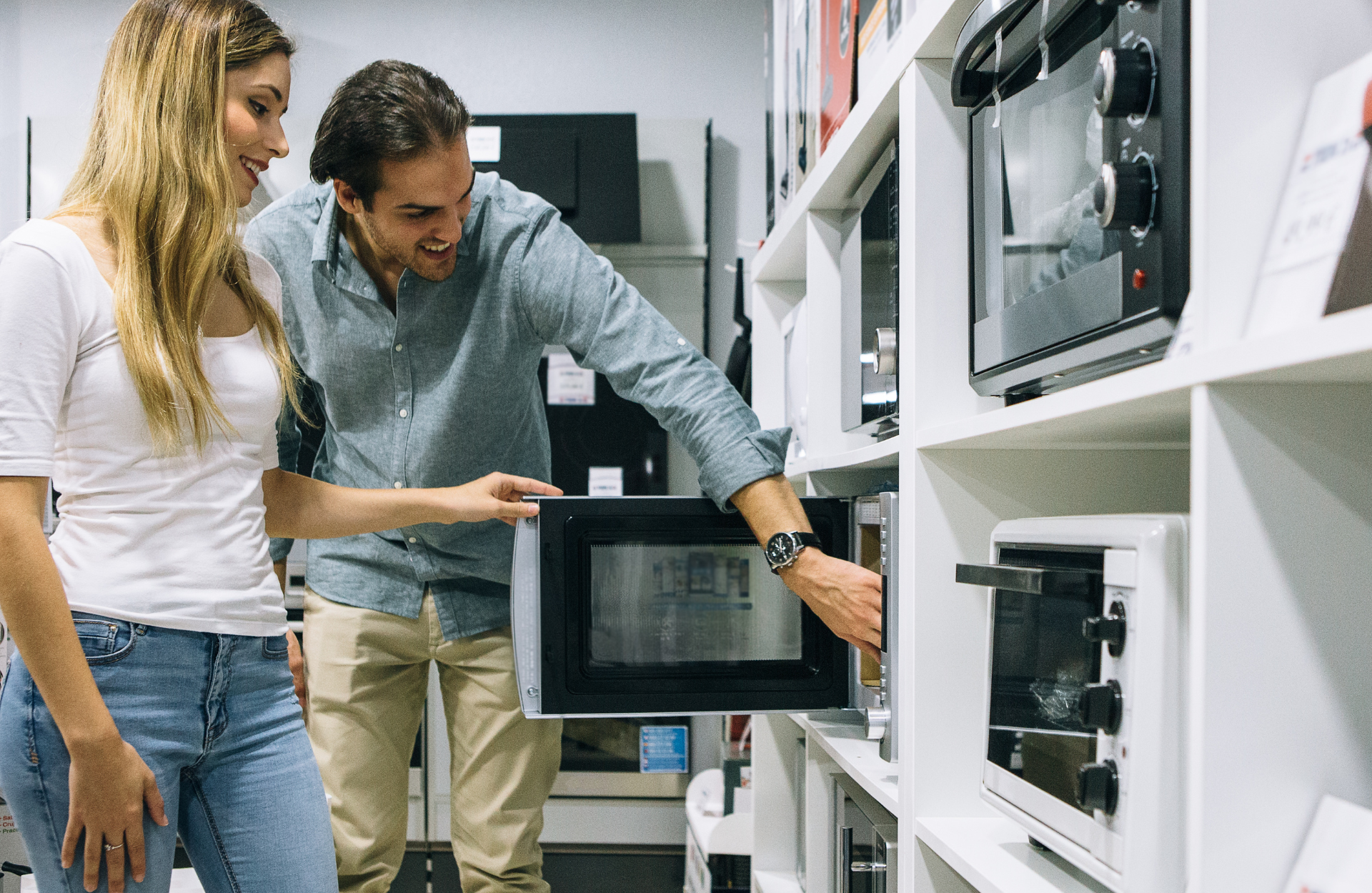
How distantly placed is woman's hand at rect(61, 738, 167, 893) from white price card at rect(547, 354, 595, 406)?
Answer: 184 cm

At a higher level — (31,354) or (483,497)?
(31,354)

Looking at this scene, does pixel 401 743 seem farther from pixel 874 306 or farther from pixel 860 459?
pixel 874 306

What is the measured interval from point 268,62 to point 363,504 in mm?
553

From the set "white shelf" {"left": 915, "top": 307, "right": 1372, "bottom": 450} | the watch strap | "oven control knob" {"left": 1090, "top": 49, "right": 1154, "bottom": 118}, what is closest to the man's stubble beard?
the watch strap

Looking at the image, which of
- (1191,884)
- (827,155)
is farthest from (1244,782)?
(827,155)

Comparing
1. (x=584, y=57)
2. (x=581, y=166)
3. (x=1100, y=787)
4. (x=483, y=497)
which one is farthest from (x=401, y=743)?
(x=584, y=57)

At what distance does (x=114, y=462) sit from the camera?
3.04 ft

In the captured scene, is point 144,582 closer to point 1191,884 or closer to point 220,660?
point 220,660

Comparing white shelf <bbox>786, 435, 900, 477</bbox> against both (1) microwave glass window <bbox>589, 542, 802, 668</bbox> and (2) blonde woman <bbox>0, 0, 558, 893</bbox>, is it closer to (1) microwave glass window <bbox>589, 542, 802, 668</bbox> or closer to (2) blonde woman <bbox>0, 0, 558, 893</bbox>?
(1) microwave glass window <bbox>589, 542, 802, 668</bbox>

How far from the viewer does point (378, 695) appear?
1.56 meters

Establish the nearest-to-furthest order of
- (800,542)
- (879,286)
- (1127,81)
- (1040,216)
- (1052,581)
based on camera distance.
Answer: (1127,81) → (1052,581) → (1040,216) → (800,542) → (879,286)

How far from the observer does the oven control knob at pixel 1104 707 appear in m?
0.64

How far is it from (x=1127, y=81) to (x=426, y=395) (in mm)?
1116

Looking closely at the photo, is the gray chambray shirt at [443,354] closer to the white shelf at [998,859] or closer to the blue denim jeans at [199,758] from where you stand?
the blue denim jeans at [199,758]
